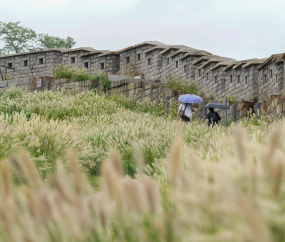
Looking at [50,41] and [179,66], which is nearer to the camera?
[179,66]

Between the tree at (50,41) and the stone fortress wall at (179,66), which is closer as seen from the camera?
the stone fortress wall at (179,66)

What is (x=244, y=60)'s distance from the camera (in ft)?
54.8

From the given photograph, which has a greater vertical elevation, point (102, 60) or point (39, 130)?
point (102, 60)

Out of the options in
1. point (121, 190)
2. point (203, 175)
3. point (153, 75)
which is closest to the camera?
point (121, 190)

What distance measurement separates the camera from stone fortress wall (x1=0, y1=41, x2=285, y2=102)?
50.7 feet

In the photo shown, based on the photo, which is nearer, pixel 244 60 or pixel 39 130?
pixel 39 130

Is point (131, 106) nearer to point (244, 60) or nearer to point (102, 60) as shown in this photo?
point (244, 60)

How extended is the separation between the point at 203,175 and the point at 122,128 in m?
4.71

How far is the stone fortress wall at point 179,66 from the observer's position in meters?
15.4

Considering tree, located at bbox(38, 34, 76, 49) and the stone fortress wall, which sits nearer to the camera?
the stone fortress wall

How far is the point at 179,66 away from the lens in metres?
21.1

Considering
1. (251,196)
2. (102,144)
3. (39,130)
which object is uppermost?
(251,196)

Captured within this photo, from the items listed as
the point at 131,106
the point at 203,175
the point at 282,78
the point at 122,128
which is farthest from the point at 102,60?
the point at 203,175

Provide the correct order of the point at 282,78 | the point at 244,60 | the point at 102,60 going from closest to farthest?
the point at 282,78 < the point at 244,60 < the point at 102,60
